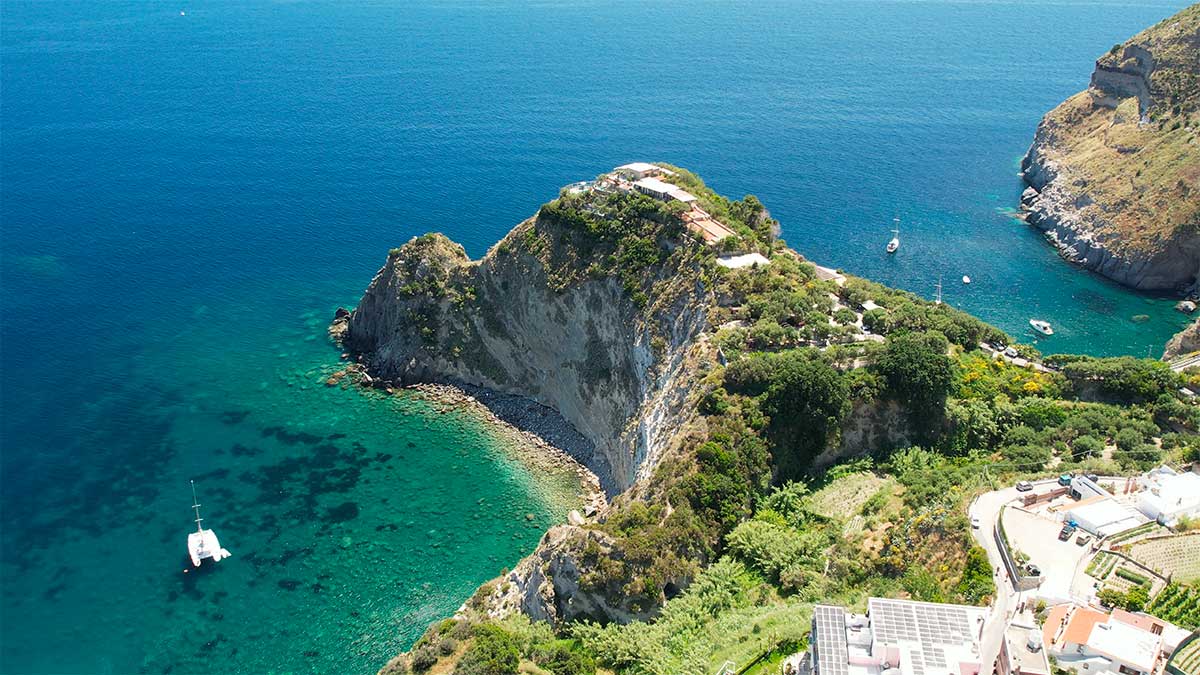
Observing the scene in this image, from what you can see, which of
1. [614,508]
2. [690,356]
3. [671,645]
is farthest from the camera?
[690,356]

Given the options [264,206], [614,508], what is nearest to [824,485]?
[614,508]

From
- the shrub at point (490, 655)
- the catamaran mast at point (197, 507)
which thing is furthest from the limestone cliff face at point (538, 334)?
the catamaran mast at point (197, 507)

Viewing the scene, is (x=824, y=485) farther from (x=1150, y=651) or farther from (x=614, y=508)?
(x=1150, y=651)

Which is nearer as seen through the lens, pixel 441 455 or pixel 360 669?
pixel 360 669

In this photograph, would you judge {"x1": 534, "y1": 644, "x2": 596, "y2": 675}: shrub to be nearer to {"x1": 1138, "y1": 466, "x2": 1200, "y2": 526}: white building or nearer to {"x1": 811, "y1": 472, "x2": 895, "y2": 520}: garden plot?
{"x1": 811, "y1": 472, "x2": 895, "y2": 520}: garden plot

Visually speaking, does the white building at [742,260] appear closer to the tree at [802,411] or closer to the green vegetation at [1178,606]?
the tree at [802,411]

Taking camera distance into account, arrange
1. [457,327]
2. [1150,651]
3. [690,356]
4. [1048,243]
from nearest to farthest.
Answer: [1150,651]
[690,356]
[457,327]
[1048,243]

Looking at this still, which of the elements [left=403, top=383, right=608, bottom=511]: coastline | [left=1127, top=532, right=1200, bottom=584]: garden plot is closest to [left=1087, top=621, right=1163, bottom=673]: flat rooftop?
[left=1127, top=532, right=1200, bottom=584]: garden plot
